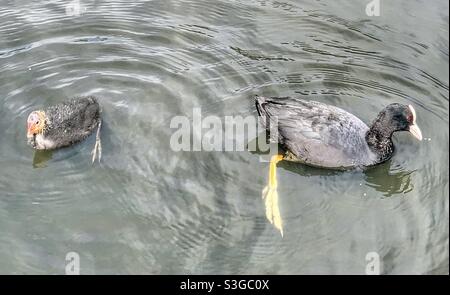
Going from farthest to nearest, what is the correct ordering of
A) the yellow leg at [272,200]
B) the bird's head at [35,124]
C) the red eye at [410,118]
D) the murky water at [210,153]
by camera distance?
1. the red eye at [410,118]
2. the bird's head at [35,124]
3. the yellow leg at [272,200]
4. the murky water at [210,153]

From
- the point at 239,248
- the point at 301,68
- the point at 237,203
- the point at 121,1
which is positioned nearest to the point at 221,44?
the point at 301,68

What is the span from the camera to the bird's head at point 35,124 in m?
6.94

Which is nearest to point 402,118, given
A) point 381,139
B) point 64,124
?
point 381,139

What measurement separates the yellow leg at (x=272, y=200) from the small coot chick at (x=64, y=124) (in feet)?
6.46

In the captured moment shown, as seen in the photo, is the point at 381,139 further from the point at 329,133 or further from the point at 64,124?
the point at 64,124

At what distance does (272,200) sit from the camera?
21.8 feet

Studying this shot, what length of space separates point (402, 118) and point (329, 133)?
867 mm

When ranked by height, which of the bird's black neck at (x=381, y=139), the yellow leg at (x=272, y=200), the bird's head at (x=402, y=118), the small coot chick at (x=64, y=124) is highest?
the bird's head at (x=402, y=118)

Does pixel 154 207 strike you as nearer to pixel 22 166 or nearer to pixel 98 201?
pixel 98 201

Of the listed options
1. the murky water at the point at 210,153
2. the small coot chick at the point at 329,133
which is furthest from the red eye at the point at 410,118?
the murky water at the point at 210,153

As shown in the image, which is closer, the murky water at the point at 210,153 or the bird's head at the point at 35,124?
the murky water at the point at 210,153

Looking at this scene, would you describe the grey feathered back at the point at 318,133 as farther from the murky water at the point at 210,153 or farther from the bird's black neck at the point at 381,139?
the murky water at the point at 210,153

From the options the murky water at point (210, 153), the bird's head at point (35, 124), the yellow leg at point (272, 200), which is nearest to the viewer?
the murky water at point (210, 153)

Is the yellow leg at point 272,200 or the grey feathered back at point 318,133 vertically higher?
the grey feathered back at point 318,133
